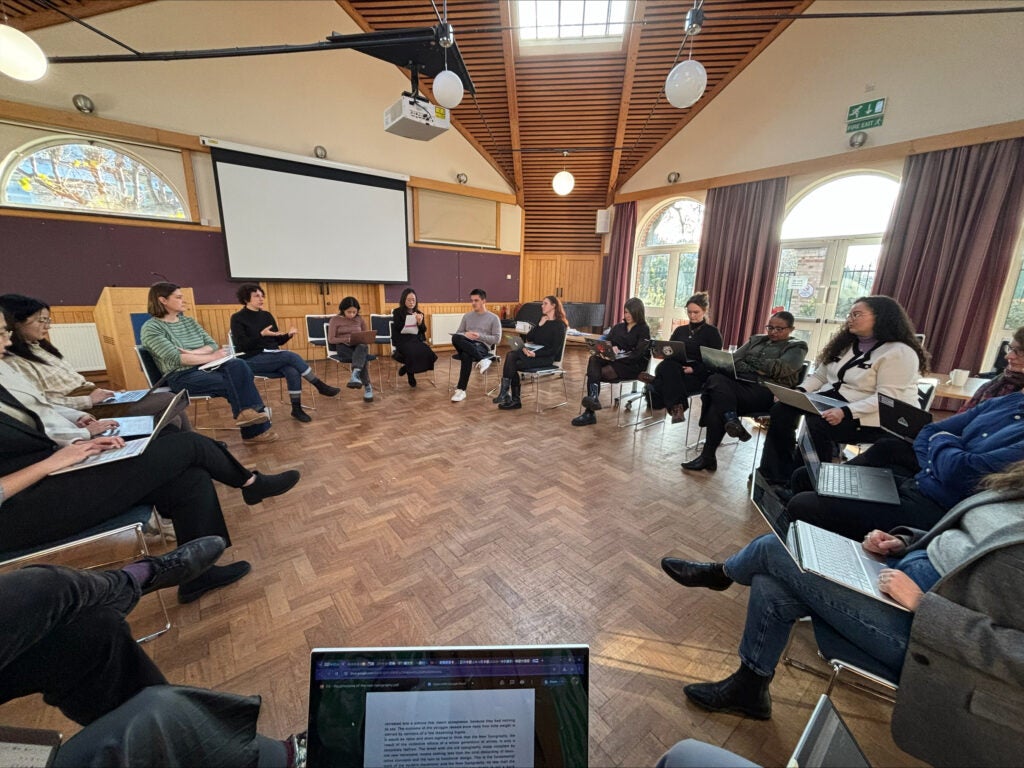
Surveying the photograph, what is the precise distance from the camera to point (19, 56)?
2844mm

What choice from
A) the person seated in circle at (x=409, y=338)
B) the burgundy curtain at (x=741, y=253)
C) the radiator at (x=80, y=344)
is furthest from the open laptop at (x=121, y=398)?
the burgundy curtain at (x=741, y=253)

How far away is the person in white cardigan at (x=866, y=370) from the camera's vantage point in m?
2.16

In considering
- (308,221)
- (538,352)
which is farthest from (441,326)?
(538,352)

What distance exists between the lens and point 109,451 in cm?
146

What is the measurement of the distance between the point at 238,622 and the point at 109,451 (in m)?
0.80

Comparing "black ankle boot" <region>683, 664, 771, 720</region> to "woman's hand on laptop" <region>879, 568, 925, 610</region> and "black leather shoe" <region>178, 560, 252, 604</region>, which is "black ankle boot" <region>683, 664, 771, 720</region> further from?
"black leather shoe" <region>178, 560, 252, 604</region>

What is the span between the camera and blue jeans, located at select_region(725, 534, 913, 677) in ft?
3.13

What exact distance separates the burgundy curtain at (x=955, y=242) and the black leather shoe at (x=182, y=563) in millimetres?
6098

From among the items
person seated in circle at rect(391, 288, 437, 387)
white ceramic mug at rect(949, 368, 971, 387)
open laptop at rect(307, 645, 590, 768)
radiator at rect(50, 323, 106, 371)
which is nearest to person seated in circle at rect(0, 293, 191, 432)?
open laptop at rect(307, 645, 590, 768)

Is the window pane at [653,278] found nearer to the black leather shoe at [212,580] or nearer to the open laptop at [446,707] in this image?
the black leather shoe at [212,580]

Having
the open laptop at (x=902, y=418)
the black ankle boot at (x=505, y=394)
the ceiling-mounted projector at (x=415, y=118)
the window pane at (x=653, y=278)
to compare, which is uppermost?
the ceiling-mounted projector at (x=415, y=118)

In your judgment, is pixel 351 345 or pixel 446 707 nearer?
pixel 446 707

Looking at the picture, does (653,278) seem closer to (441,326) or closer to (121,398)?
(441,326)

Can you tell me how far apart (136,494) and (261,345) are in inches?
95.4
